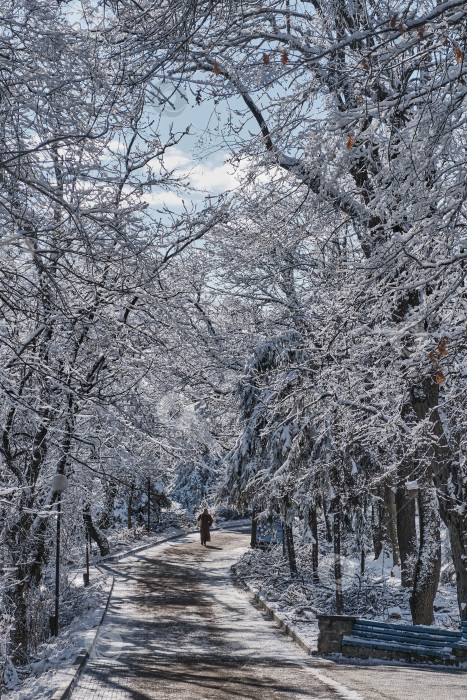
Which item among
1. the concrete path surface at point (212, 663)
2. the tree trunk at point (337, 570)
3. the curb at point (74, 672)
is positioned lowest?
the concrete path surface at point (212, 663)

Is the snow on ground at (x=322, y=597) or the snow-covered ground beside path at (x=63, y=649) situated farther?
the snow on ground at (x=322, y=597)

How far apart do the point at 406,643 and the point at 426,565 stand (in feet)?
5.30

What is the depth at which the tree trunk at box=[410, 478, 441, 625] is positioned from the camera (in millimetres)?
12547

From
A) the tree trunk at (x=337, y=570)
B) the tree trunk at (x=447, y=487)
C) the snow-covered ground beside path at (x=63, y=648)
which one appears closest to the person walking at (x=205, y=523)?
the snow-covered ground beside path at (x=63, y=648)

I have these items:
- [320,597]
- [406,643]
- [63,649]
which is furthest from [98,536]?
[406,643]

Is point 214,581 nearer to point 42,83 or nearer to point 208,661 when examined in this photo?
point 208,661

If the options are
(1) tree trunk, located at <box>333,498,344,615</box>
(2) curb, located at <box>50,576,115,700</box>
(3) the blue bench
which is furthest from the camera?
(1) tree trunk, located at <box>333,498,344,615</box>

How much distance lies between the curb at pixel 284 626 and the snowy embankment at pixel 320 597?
85 millimetres

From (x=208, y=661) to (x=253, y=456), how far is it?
454 inches

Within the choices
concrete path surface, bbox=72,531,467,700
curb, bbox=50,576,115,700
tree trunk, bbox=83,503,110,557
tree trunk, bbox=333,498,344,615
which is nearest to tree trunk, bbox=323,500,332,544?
tree trunk, bbox=333,498,344,615

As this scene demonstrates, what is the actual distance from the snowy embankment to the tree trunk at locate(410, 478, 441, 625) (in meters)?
1.42

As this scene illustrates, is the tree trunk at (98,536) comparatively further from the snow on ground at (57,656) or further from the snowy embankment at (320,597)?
the snow on ground at (57,656)

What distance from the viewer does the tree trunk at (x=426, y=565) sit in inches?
494

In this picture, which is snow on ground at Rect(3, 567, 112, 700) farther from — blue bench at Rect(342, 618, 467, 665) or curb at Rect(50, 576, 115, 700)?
blue bench at Rect(342, 618, 467, 665)
